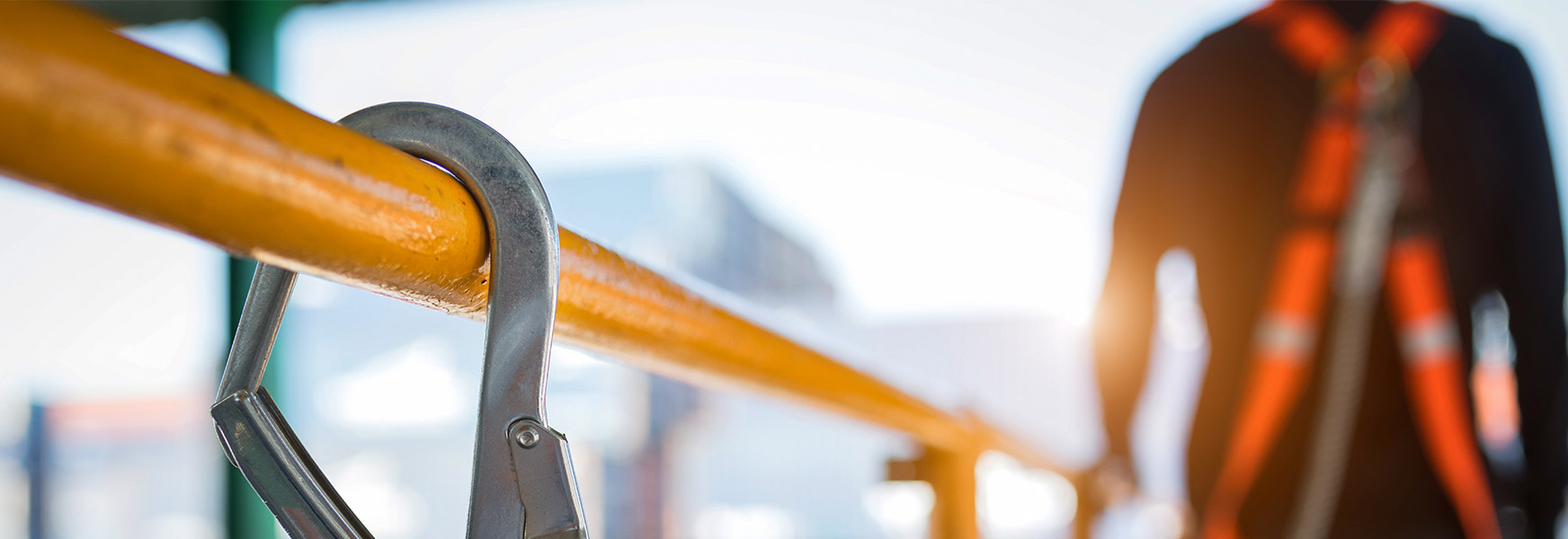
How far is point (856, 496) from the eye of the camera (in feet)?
52.5

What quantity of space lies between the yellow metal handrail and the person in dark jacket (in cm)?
133

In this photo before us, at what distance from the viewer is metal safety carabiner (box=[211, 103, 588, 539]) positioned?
9.3 inches

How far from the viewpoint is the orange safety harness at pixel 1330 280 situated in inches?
51.3

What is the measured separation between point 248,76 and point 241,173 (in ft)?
7.77

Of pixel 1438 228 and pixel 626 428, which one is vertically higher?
pixel 626 428

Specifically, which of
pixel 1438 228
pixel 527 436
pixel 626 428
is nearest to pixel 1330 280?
pixel 1438 228

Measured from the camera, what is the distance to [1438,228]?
1334 mm

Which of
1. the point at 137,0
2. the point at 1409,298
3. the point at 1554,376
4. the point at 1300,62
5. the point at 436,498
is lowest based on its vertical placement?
the point at 1554,376

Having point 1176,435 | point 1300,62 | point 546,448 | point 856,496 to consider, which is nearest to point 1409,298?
point 1300,62

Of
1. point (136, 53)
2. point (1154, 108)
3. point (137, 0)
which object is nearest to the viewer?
point (136, 53)

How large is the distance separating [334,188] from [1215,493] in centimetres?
146

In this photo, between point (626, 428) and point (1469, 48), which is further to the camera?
point (626, 428)

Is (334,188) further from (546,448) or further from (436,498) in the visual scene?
(436,498)

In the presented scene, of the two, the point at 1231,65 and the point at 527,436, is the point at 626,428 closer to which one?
the point at 1231,65
